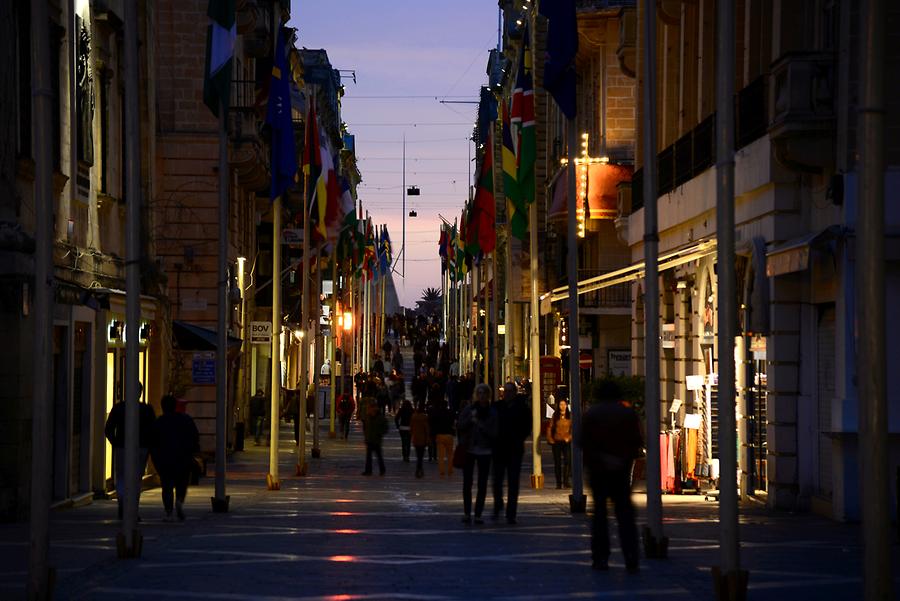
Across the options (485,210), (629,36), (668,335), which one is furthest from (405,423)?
(629,36)

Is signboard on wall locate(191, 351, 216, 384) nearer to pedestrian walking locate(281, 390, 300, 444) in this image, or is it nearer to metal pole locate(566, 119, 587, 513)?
pedestrian walking locate(281, 390, 300, 444)

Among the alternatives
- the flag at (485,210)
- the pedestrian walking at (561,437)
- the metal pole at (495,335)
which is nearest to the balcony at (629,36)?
the flag at (485,210)

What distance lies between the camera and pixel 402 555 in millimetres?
17797

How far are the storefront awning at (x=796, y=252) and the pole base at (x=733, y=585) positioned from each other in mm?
8980

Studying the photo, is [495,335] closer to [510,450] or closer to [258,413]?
[258,413]

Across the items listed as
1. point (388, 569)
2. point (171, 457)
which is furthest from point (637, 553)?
point (171, 457)

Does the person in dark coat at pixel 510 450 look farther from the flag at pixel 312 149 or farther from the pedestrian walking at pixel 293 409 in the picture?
the pedestrian walking at pixel 293 409

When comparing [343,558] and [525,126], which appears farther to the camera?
[525,126]

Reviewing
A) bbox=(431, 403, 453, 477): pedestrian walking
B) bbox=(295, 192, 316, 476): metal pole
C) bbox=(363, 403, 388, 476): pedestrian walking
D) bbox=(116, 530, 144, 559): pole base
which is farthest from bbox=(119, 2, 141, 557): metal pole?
bbox=(431, 403, 453, 477): pedestrian walking

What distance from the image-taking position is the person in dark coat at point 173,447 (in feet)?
74.6

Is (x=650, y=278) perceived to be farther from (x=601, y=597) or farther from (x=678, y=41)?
(x=678, y=41)

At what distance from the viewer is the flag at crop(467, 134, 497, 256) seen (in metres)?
37.7

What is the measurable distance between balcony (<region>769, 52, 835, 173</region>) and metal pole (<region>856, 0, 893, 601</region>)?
41.2 feet

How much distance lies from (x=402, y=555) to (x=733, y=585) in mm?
4880
